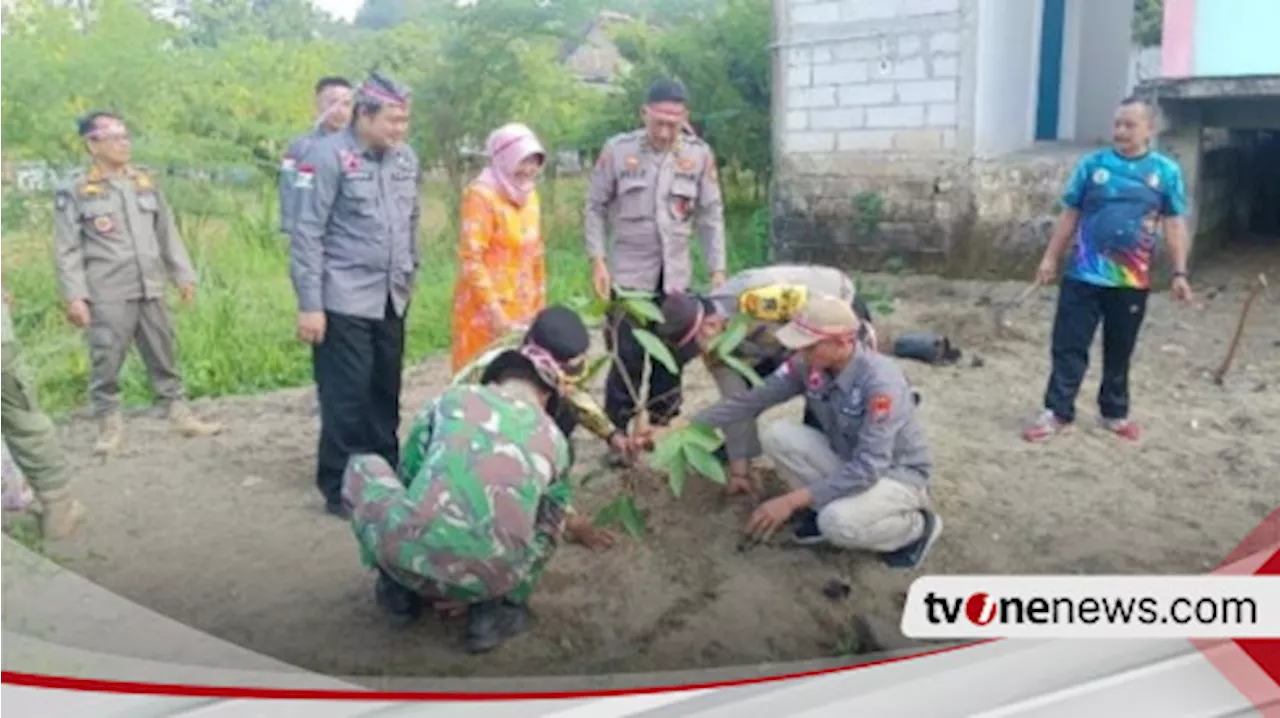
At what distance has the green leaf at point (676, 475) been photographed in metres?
1.55

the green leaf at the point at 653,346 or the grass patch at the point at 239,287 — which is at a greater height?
the grass patch at the point at 239,287

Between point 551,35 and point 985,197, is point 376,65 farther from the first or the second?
point 985,197

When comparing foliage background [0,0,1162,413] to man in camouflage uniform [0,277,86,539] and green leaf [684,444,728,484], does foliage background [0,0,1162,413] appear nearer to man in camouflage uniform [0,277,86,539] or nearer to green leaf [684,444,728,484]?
man in camouflage uniform [0,277,86,539]

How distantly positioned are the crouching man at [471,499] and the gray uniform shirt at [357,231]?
22 centimetres

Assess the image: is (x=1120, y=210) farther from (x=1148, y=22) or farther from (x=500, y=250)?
(x=500, y=250)

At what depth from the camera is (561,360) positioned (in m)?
1.45

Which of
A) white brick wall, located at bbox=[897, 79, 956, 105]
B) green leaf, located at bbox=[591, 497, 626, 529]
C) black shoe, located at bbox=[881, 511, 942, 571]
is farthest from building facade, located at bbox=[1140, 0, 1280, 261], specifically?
green leaf, located at bbox=[591, 497, 626, 529]

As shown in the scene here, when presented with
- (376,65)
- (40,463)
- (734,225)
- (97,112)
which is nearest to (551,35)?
(376,65)

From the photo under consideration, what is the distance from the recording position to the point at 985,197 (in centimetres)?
145

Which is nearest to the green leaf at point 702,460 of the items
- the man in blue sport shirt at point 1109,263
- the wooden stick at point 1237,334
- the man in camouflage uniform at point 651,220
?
the man in camouflage uniform at point 651,220

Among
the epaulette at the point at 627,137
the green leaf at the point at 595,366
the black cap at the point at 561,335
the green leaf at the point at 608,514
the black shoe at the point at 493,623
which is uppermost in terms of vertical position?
the epaulette at the point at 627,137

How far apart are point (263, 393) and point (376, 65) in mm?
431

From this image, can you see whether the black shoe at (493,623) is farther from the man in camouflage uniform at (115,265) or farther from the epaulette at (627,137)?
the epaulette at (627,137)

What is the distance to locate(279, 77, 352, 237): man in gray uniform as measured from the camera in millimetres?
1253
